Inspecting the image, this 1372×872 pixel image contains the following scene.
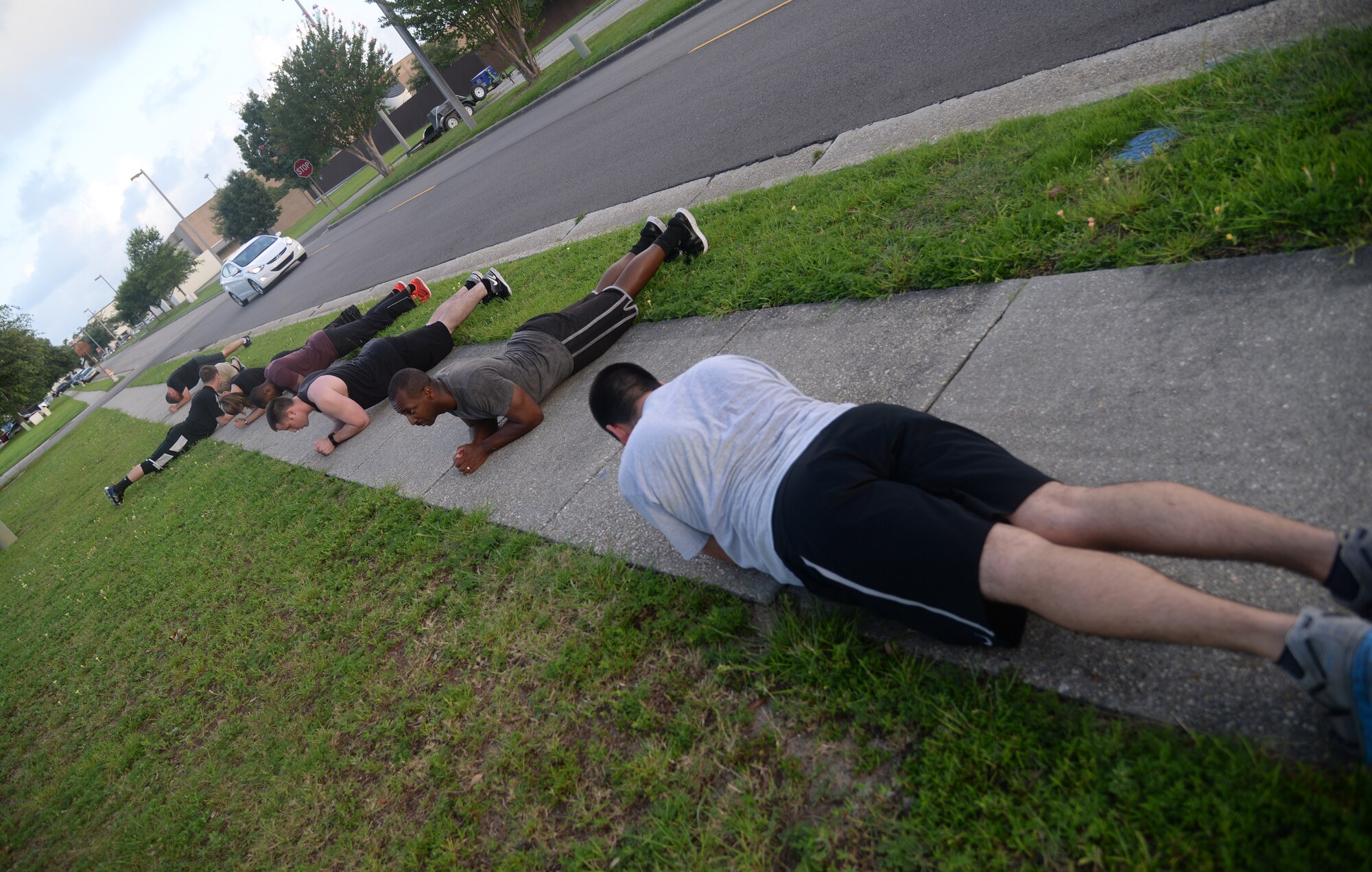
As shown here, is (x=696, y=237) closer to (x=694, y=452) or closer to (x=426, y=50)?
(x=694, y=452)

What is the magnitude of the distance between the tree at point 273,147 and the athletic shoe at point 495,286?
2975 centimetres

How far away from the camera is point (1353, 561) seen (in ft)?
4.90

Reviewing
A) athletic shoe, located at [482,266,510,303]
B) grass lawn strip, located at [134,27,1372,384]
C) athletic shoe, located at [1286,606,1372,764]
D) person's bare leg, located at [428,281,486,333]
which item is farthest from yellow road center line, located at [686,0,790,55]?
athletic shoe, located at [1286,606,1372,764]

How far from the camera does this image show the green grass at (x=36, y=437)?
23781 mm

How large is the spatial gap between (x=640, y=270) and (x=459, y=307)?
2685mm

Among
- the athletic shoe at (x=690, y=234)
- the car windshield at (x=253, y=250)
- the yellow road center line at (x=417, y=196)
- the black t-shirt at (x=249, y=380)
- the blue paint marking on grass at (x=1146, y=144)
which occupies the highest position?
the car windshield at (x=253, y=250)

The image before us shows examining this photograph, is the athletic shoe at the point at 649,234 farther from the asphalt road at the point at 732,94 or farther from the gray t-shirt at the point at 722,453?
the gray t-shirt at the point at 722,453

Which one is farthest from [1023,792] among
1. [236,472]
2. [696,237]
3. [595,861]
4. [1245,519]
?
[236,472]

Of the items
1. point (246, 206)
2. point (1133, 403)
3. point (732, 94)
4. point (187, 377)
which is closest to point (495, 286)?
point (732, 94)

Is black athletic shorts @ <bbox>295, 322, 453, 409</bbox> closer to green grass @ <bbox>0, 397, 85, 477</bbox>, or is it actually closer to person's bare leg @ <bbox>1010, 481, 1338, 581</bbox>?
person's bare leg @ <bbox>1010, 481, 1338, 581</bbox>

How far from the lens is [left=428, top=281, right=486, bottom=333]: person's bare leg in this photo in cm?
723

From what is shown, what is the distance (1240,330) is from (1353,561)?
138 cm

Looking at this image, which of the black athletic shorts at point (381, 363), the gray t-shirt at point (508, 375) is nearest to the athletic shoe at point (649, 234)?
the gray t-shirt at point (508, 375)

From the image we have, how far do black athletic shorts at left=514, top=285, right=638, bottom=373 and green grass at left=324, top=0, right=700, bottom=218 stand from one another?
1275 cm
